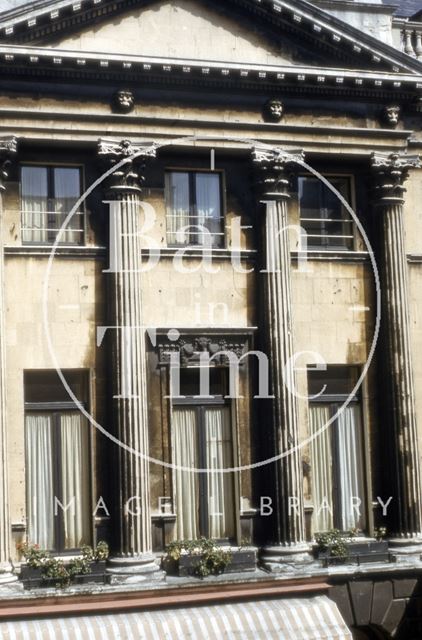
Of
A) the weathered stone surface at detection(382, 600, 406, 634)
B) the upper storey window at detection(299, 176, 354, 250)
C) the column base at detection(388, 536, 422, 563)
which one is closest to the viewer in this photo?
the weathered stone surface at detection(382, 600, 406, 634)

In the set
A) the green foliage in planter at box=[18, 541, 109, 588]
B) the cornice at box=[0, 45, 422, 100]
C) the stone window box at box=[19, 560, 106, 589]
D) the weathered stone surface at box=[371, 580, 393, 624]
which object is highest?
the cornice at box=[0, 45, 422, 100]

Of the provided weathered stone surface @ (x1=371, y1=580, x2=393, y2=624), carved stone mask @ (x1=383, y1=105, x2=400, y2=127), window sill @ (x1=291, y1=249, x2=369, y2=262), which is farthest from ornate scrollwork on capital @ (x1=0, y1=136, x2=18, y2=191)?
weathered stone surface @ (x1=371, y1=580, x2=393, y2=624)

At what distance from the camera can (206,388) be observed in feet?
68.8

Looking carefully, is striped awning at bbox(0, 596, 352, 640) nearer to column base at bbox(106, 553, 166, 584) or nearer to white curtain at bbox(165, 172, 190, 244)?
column base at bbox(106, 553, 166, 584)

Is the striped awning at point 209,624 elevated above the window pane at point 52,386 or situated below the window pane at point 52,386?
below

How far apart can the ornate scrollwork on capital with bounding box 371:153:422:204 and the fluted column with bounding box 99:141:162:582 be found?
4.78m

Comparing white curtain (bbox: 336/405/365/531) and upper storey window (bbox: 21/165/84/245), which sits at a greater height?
upper storey window (bbox: 21/165/84/245)

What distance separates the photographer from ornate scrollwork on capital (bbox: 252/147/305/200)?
21.2 m

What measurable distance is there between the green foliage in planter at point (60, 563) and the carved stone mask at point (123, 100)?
8.09m

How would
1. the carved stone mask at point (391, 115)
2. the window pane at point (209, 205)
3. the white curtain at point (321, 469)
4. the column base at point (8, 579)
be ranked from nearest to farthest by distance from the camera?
the column base at point (8, 579) < the window pane at point (209, 205) < the white curtain at point (321, 469) < the carved stone mask at point (391, 115)

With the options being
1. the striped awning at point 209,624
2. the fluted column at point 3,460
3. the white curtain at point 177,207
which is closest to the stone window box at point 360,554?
the striped awning at point 209,624

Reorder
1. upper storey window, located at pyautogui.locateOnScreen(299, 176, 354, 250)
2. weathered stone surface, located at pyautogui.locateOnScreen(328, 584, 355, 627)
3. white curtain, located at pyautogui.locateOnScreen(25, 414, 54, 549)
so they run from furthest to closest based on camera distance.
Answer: upper storey window, located at pyautogui.locateOnScreen(299, 176, 354, 250) → weathered stone surface, located at pyautogui.locateOnScreen(328, 584, 355, 627) → white curtain, located at pyautogui.locateOnScreen(25, 414, 54, 549)

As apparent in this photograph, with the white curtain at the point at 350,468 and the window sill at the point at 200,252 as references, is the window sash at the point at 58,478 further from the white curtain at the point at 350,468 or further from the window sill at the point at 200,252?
the white curtain at the point at 350,468

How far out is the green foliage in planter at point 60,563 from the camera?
745 inches
